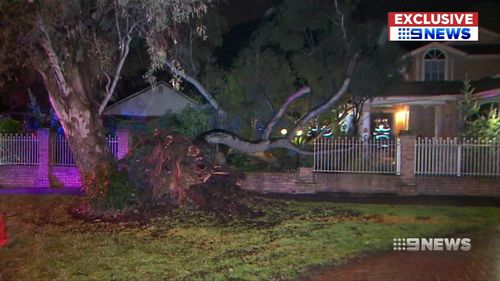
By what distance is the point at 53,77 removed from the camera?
11914mm

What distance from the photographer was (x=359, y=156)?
1573 cm

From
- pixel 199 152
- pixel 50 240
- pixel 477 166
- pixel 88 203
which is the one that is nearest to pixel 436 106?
pixel 477 166

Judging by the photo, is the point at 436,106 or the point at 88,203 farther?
the point at 436,106

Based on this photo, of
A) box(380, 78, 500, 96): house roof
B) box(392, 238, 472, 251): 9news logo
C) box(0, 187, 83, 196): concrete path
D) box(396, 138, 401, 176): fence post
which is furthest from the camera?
box(380, 78, 500, 96): house roof

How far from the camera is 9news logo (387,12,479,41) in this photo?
18.0 m

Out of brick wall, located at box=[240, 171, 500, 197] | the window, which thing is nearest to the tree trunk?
brick wall, located at box=[240, 171, 500, 197]

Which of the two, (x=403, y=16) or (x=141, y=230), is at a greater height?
(x=403, y=16)

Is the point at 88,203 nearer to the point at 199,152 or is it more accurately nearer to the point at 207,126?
the point at 199,152

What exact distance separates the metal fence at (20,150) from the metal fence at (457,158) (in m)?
10.8

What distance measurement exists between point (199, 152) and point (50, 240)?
12.8 ft

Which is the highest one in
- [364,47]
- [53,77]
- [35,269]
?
[364,47]

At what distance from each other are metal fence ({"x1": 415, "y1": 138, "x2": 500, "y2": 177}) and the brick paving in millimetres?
6580

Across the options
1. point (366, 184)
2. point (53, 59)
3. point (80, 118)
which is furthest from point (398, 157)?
point (53, 59)

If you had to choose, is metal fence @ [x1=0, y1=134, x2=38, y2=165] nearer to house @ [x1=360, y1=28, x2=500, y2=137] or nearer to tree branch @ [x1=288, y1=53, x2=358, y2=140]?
tree branch @ [x1=288, y1=53, x2=358, y2=140]
